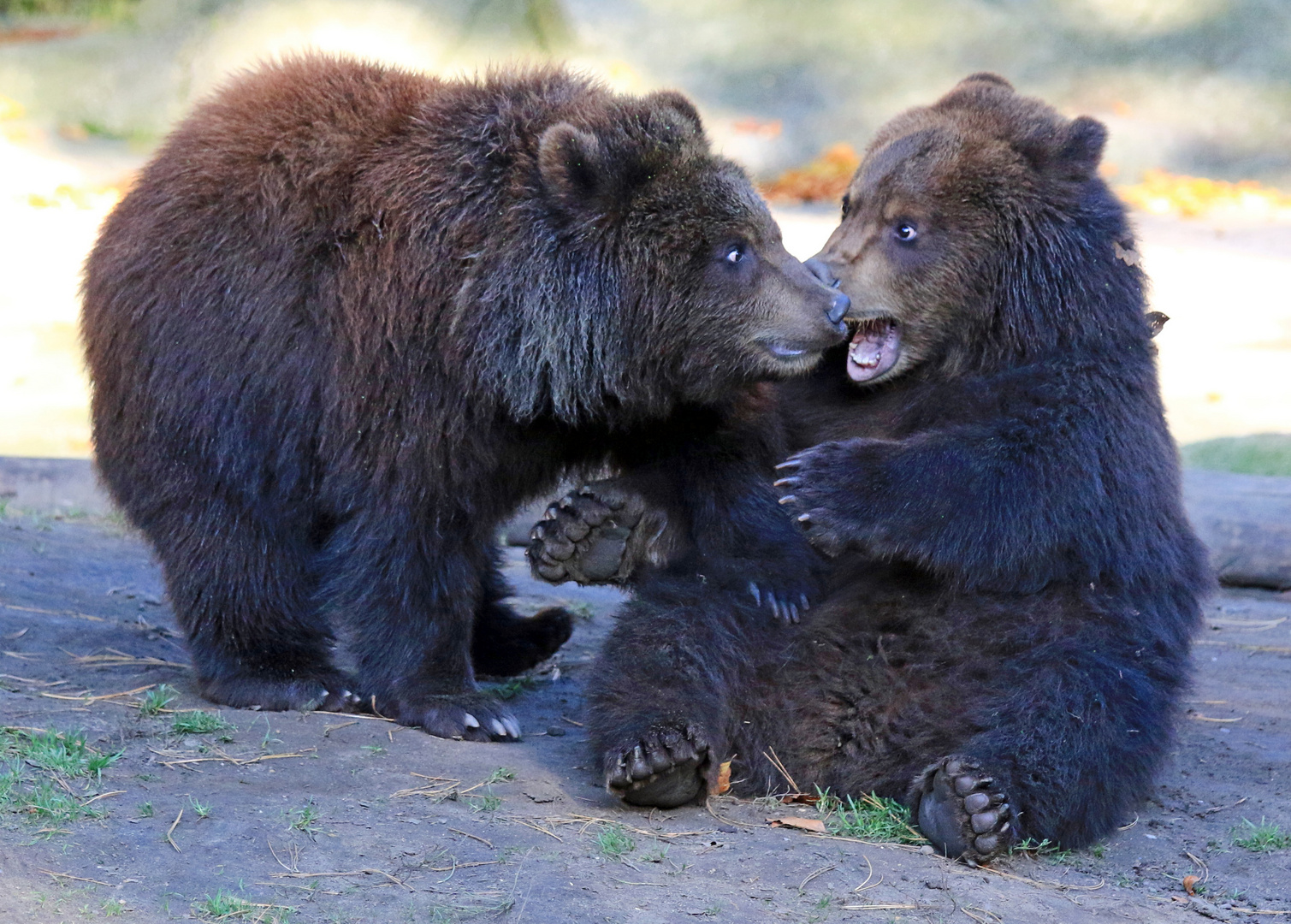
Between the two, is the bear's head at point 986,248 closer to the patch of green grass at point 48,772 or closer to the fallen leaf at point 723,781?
the fallen leaf at point 723,781

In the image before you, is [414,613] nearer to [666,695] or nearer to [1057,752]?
[666,695]

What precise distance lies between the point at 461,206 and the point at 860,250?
4.60 ft

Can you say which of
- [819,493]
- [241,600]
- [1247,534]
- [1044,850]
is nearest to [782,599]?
[819,493]

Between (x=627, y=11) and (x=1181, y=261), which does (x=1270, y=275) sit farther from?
(x=627, y=11)

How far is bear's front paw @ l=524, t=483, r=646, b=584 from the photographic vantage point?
16.3 ft

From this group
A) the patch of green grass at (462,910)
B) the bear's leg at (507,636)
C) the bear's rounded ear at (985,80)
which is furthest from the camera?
the bear's leg at (507,636)

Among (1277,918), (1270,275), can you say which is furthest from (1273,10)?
(1277,918)

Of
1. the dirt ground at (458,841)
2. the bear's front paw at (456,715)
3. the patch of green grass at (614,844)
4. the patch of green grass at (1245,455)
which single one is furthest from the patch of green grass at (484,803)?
the patch of green grass at (1245,455)

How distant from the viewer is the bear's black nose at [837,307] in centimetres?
478

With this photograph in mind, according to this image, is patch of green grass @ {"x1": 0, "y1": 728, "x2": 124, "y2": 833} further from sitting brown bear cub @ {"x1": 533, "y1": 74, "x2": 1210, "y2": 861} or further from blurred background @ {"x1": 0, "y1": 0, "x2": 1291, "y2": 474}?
blurred background @ {"x1": 0, "y1": 0, "x2": 1291, "y2": 474}

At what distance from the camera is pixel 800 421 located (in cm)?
525

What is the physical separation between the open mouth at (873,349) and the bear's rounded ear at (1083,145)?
79 centimetres

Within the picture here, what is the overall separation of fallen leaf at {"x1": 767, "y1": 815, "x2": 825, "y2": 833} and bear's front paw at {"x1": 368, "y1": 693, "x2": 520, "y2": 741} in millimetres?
1066

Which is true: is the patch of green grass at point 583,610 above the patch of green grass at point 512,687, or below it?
above
